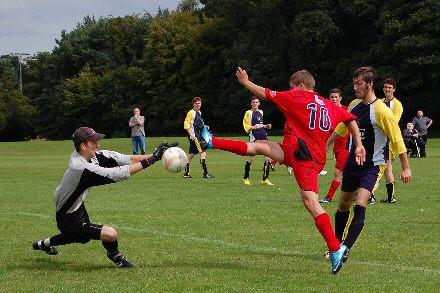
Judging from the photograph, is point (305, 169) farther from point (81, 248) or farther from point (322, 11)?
point (322, 11)

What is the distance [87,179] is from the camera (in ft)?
26.6

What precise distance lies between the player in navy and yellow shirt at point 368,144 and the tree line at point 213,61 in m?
46.3

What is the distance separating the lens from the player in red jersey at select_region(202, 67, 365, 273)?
8141 mm

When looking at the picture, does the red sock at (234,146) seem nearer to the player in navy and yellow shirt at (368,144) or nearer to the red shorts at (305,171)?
the red shorts at (305,171)

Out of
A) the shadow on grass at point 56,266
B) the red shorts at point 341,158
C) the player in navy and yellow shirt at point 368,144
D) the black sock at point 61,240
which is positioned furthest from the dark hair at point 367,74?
the red shorts at point 341,158

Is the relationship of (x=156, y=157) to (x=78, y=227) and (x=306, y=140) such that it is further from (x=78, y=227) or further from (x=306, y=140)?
(x=306, y=140)

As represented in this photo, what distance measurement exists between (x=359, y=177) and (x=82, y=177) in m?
3.15

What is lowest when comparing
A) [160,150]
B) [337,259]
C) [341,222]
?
[337,259]

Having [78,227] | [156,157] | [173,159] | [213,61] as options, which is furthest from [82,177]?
[213,61]

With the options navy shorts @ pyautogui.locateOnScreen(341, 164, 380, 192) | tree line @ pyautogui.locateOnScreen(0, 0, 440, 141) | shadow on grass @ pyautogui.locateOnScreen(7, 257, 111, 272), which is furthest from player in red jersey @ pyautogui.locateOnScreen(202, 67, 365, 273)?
tree line @ pyautogui.locateOnScreen(0, 0, 440, 141)

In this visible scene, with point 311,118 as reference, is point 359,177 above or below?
below

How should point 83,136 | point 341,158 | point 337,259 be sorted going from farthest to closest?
point 341,158, point 83,136, point 337,259

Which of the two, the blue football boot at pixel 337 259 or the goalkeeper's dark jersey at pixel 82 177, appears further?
the goalkeeper's dark jersey at pixel 82 177

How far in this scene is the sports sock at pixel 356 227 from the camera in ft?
27.3
